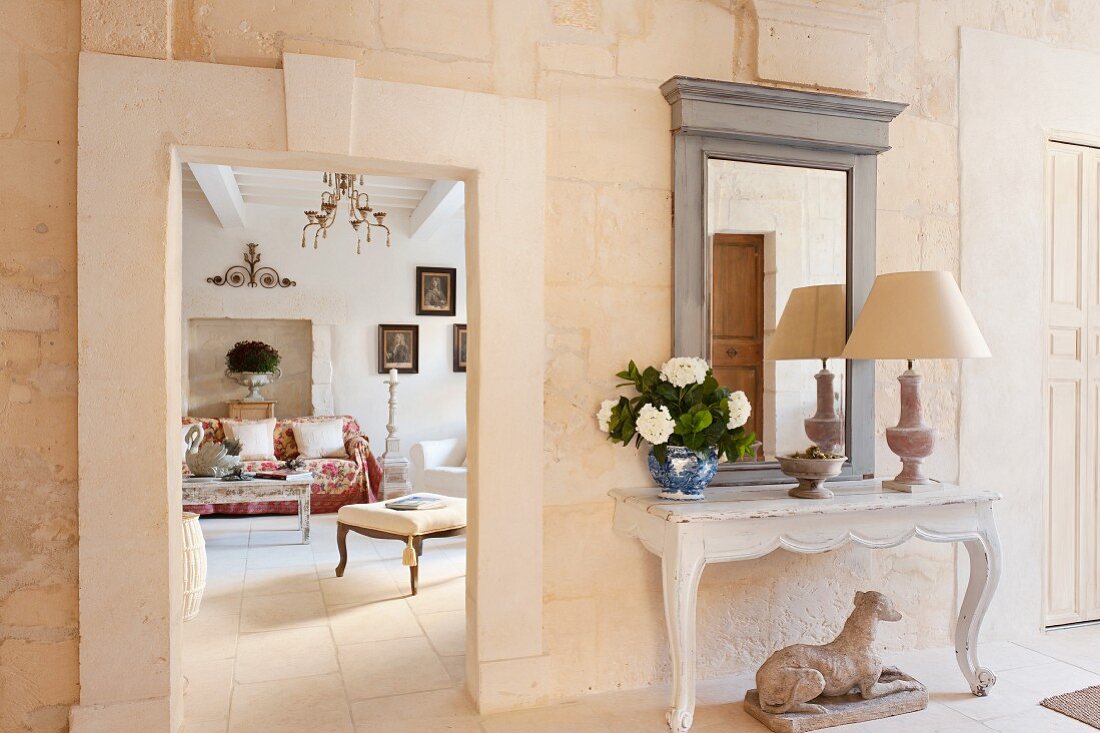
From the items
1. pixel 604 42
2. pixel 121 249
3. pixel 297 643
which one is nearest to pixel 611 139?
pixel 604 42

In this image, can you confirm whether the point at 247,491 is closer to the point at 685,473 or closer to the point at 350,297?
the point at 350,297

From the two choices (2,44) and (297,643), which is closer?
(2,44)

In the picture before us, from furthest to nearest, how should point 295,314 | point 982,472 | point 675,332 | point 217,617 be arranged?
1. point 295,314
2. point 217,617
3. point 982,472
4. point 675,332

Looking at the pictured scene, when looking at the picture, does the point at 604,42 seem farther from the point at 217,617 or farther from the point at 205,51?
the point at 217,617

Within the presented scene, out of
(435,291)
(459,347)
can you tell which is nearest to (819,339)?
(459,347)

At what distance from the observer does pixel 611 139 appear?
3076 millimetres

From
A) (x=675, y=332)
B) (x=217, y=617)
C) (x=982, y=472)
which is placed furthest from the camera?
(x=217, y=617)

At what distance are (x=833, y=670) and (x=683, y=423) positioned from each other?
3.43 ft

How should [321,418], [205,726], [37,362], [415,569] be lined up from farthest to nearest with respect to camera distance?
[321,418]
[415,569]
[205,726]
[37,362]

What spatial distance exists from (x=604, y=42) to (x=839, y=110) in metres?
1.03

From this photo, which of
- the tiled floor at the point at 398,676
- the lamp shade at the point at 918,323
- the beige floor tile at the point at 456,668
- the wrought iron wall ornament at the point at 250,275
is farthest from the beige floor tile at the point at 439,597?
the wrought iron wall ornament at the point at 250,275

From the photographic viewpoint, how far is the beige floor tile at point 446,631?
3660mm

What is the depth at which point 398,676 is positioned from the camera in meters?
3.30

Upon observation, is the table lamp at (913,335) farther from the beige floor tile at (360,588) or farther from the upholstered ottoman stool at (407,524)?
the beige floor tile at (360,588)
